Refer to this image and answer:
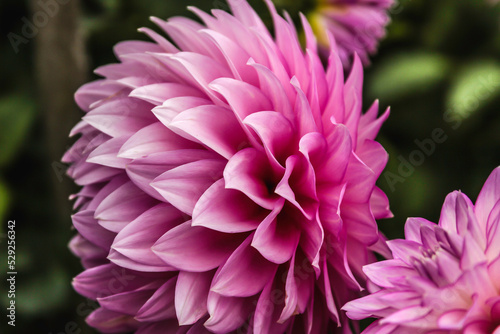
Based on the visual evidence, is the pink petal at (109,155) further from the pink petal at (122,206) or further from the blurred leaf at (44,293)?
the blurred leaf at (44,293)

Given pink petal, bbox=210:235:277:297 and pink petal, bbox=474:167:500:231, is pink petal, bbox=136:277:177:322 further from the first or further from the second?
pink petal, bbox=474:167:500:231

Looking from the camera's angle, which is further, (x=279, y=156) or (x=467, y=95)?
(x=467, y=95)

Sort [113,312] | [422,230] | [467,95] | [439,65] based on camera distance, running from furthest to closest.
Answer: [439,65] < [467,95] < [113,312] < [422,230]

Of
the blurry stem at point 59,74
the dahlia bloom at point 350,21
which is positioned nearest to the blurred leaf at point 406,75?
the dahlia bloom at point 350,21

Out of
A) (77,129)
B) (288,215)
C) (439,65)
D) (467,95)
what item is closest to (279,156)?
(288,215)

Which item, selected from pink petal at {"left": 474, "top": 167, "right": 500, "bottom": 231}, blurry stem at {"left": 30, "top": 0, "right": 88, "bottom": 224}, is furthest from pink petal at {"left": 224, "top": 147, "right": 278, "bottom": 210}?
blurry stem at {"left": 30, "top": 0, "right": 88, "bottom": 224}

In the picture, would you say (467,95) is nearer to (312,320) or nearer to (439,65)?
(439,65)
